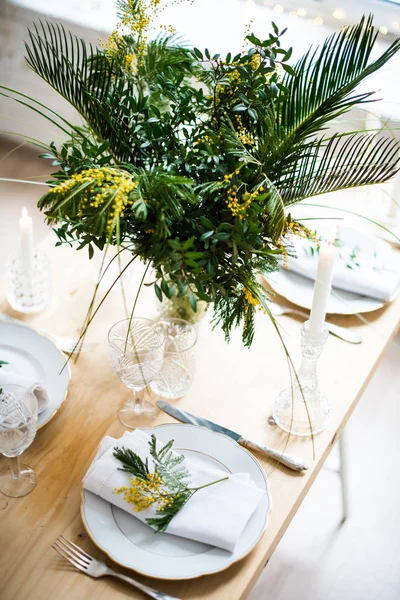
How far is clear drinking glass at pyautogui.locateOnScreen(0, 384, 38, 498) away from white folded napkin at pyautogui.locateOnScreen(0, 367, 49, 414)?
0.28 feet

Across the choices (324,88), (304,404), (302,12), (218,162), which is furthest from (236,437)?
(302,12)

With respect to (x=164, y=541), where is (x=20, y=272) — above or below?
above

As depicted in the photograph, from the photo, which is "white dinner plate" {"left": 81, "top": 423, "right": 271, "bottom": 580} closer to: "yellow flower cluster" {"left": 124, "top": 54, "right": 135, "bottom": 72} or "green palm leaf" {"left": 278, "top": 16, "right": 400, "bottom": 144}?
"green palm leaf" {"left": 278, "top": 16, "right": 400, "bottom": 144}

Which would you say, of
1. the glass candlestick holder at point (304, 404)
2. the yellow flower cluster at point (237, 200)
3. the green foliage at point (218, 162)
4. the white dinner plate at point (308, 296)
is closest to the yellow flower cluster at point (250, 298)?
the green foliage at point (218, 162)

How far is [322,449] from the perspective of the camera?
1.25 meters

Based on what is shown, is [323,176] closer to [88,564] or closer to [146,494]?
[146,494]

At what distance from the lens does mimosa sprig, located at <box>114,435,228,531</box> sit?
3.43ft

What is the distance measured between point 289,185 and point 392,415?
139 centimetres

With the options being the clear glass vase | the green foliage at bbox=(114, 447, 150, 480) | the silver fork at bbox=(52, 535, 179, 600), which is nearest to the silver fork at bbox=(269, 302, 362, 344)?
the clear glass vase

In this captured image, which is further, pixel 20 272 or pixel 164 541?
pixel 20 272

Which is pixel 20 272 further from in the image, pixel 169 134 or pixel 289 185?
pixel 289 185

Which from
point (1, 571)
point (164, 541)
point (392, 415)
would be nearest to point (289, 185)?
point (164, 541)

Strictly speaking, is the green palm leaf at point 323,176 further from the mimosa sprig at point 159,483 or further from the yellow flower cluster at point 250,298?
the mimosa sprig at point 159,483

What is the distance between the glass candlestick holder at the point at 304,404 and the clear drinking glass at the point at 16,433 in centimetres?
46
